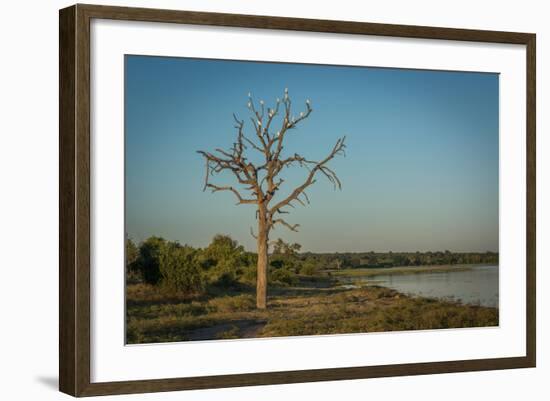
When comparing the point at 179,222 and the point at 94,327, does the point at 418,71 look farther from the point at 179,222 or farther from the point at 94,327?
the point at 94,327

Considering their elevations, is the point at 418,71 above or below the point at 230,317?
above

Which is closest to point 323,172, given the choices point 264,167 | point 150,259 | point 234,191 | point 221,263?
point 264,167

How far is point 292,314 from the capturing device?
9.36 m

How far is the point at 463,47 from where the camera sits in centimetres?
986

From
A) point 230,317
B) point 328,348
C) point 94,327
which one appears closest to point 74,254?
point 94,327

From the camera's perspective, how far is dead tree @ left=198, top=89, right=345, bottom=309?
9250 millimetres

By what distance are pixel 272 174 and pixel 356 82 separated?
1.01 m

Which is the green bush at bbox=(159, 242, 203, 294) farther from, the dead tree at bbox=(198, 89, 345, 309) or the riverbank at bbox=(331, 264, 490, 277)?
the riverbank at bbox=(331, 264, 490, 277)

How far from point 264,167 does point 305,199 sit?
41cm

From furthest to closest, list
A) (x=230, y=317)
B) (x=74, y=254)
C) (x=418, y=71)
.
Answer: (x=418, y=71)
(x=230, y=317)
(x=74, y=254)

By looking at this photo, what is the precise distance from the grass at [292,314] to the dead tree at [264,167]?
0.19 m

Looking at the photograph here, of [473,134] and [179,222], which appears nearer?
[179,222]

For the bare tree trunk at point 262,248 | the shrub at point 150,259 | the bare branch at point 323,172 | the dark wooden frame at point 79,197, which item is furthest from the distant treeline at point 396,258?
the shrub at point 150,259

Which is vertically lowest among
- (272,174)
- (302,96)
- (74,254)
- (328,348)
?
(328,348)
